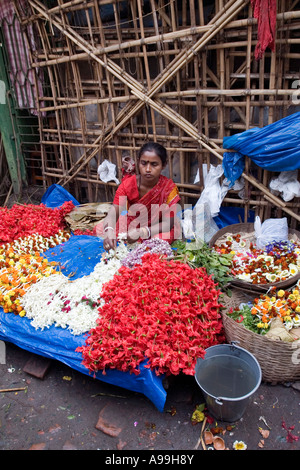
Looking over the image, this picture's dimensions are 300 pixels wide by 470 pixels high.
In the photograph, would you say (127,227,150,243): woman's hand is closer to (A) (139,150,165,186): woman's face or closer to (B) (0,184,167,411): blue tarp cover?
(B) (0,184,167,411): blue tarp cover

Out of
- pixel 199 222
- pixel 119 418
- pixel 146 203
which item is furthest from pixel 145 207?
pixel 119 418

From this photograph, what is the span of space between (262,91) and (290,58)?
0.53 meters

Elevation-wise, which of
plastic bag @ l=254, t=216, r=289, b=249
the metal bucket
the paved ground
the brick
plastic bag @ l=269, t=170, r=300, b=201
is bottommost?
the paved ground

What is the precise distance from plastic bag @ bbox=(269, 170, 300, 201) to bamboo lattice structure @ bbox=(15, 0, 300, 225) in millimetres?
116

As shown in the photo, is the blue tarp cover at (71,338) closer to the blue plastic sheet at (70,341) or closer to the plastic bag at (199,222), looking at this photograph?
the blue plastic sheet at (70,341)

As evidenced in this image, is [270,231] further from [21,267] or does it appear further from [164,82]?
[21,267]

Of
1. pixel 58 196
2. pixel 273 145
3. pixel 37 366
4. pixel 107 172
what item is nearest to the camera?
pixel 37 366

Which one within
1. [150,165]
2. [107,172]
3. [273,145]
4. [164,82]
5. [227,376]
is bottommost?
[227,376]

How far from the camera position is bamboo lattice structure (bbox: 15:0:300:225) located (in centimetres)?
327

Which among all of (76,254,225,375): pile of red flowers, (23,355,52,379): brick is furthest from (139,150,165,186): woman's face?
(23,355,52,379): brick

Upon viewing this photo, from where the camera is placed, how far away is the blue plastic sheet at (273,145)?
118 inches

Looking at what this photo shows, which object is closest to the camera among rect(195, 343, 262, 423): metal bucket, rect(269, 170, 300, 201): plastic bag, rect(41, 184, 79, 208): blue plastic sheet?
rect(195, 343, 262, 423): metal bucket

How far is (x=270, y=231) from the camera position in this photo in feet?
10.8

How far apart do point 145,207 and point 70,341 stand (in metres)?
1.71
